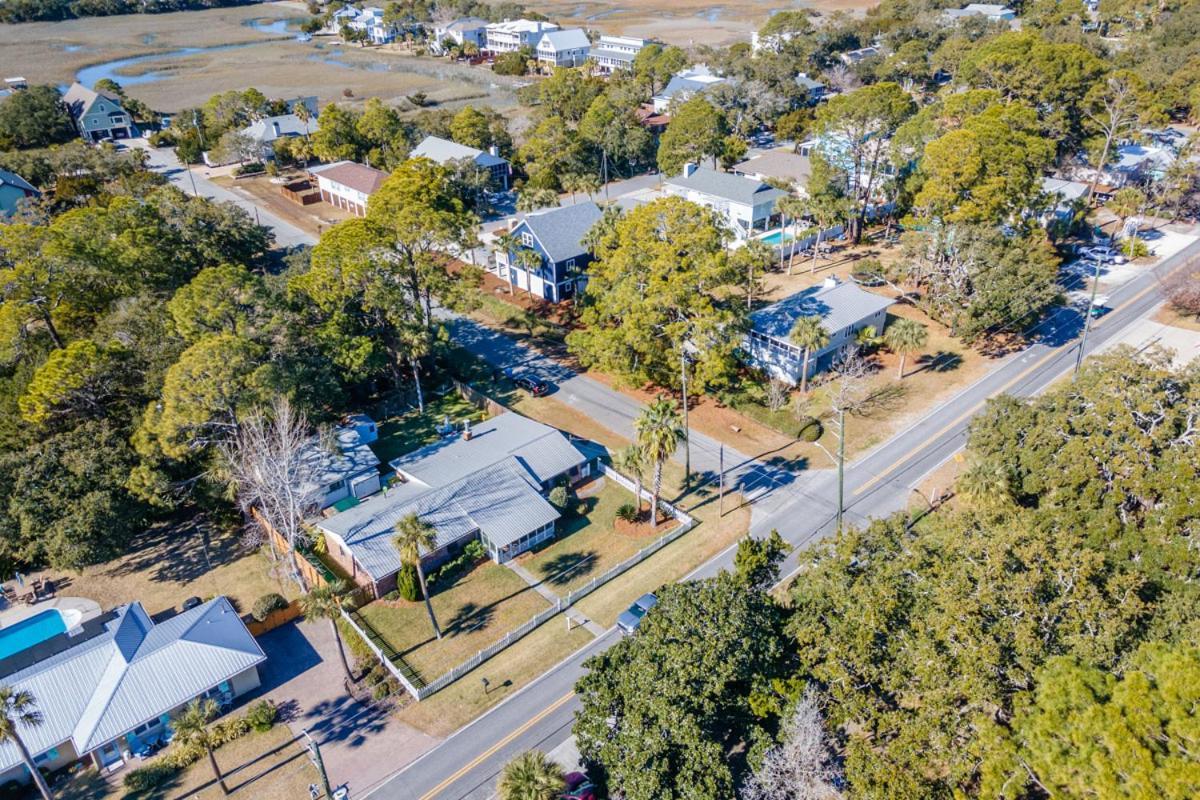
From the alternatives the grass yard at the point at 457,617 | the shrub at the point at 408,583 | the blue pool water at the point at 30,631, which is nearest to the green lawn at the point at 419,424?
the shrub at the point at 408,583

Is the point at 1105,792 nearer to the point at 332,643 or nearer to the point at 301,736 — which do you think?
the point at 301,736

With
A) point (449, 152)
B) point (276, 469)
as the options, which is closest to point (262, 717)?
point (276, 469)

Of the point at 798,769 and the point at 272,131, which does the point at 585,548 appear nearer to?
the point at 798,769

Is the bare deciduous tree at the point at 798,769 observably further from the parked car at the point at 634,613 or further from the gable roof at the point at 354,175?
the gable roof at the point at 354,175

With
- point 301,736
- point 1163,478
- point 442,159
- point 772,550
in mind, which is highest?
point 442,159

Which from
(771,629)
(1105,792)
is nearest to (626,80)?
(771,629)

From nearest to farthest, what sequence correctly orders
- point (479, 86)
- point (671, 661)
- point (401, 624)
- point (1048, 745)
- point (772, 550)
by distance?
point (1048, 745)
point (671, 661)
point (772, 550)
point (401, 624)
point (479, 86)
